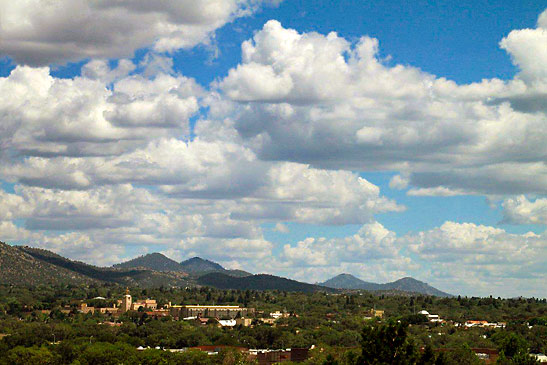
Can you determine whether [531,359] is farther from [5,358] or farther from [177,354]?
[5,358]

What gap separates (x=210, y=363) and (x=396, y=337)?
107 m

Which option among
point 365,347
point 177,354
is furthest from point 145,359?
point 365,347

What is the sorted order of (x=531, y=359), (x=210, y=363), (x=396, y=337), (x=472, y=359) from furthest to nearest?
1. (x=210, y=363)
2. (x=472, y=359)
3. (x=531, y=359)
4. (x=396, y=337)

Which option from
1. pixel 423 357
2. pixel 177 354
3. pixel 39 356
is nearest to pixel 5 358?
pixel 39 356

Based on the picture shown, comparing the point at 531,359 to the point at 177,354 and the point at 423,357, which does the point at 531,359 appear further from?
the point at 177,354

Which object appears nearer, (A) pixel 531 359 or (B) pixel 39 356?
(A) pixel 531 359

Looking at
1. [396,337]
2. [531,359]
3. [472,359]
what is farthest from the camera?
[472,359]

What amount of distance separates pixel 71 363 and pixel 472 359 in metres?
87.8

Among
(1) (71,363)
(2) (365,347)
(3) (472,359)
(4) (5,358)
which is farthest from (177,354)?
(2) (365,347)

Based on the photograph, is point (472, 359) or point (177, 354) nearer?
point (472, 359)

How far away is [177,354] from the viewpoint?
196000mm

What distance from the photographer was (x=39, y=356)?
195m

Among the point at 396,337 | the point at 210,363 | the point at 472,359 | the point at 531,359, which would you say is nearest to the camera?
the point at 396,337

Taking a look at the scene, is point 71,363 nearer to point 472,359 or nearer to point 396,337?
point 472,359
